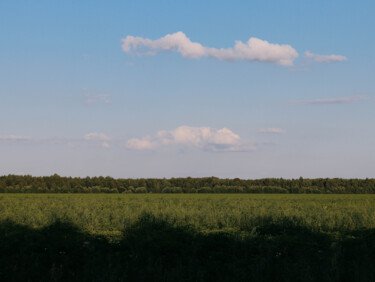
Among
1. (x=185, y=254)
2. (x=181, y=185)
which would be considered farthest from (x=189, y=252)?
(x=181, y=185)

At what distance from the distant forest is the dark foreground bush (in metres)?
56.7

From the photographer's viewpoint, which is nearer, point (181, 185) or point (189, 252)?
point (189, 252)

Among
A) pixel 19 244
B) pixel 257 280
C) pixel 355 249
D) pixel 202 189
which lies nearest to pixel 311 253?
pixel 355 249

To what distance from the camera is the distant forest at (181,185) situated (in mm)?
69375

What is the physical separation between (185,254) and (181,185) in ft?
197

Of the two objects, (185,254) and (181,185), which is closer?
(185,254)

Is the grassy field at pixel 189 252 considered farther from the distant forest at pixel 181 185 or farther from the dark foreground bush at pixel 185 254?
the distant forest at pixel 181 185

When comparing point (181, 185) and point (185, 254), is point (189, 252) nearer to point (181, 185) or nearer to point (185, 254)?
point (185, 254)

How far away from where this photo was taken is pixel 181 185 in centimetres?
7144

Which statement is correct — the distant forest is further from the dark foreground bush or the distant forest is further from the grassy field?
the dark foreground bush

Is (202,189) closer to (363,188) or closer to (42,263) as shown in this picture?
(363,188)

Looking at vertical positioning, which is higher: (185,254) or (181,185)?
(181,185)

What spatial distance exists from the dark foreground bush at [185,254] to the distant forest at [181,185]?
5667cm

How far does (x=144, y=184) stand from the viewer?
71.2 m
